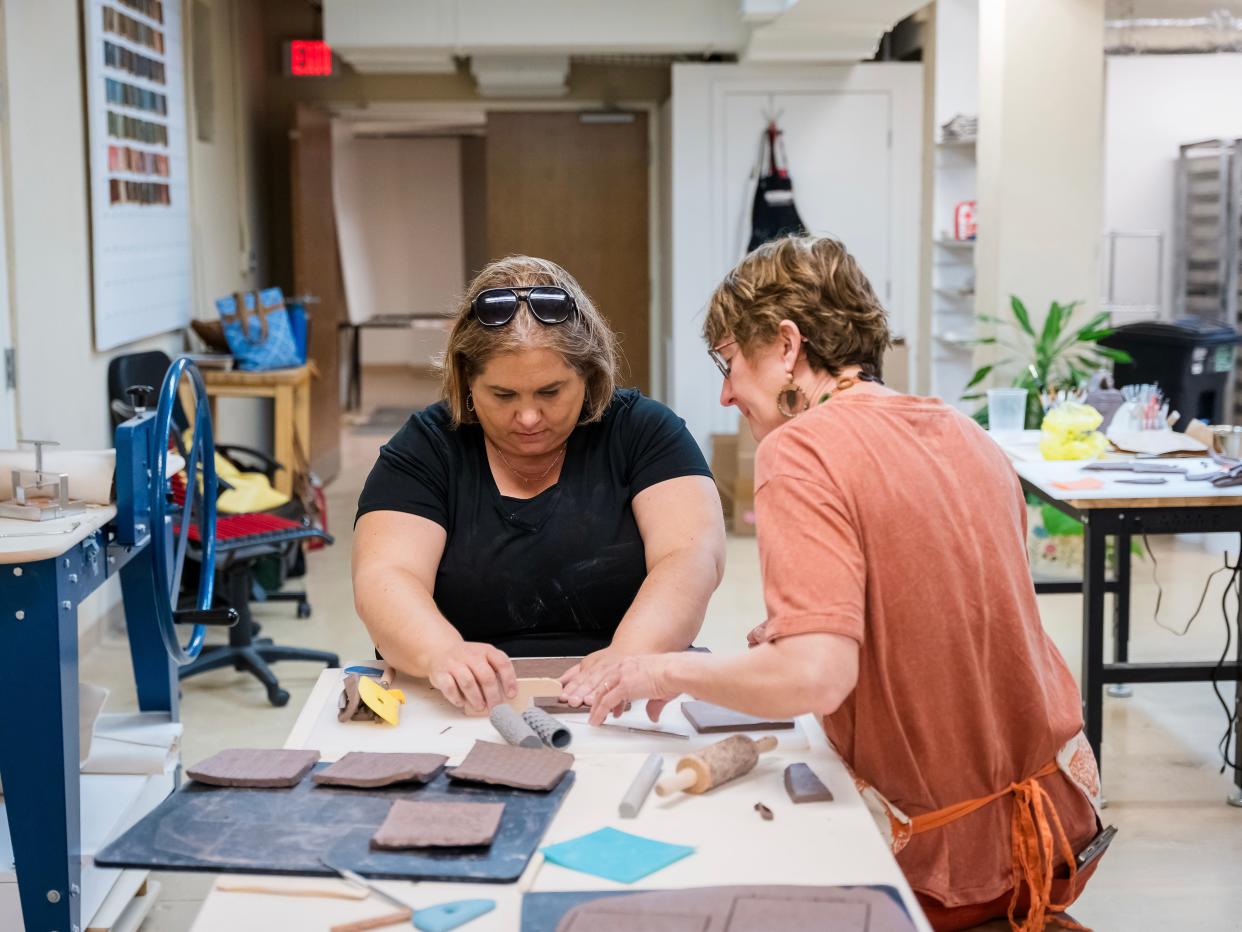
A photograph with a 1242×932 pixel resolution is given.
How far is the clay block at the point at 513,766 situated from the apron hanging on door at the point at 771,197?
597 cm

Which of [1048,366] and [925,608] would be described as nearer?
→ [925,608]

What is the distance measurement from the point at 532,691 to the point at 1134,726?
2666 millimetres

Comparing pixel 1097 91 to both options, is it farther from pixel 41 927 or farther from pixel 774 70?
pixel 41 927

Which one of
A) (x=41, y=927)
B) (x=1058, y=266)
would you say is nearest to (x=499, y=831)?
(x=41, y=927)

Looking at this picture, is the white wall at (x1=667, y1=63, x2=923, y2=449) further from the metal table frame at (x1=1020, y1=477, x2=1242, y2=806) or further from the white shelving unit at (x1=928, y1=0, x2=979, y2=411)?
the metal table frame at (x1=1020, y1=477, x2=1242, y2=806)

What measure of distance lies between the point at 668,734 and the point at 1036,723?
0.47m

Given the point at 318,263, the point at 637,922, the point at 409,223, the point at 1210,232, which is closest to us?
the point at 637,922

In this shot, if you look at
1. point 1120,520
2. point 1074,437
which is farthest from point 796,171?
point 1120,520

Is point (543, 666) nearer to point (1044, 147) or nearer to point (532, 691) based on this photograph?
point (532, 691)

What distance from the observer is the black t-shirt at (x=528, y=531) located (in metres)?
2.32

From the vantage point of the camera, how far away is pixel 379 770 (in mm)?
1655

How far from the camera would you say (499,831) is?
1515 millimetres

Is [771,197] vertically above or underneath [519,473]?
above

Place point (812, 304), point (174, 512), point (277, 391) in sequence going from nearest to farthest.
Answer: point (812, 304), point (174, 512), point (277, 391)
